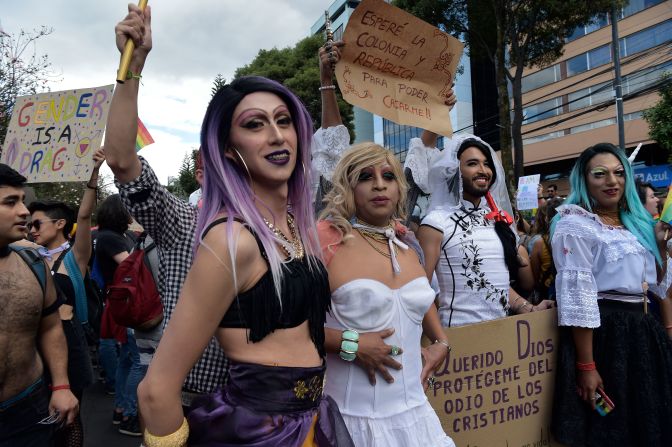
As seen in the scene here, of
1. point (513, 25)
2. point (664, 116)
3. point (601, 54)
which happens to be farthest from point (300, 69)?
point (601, 54)

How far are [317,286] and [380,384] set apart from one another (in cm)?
64

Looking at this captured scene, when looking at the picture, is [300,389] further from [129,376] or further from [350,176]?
[129,376]

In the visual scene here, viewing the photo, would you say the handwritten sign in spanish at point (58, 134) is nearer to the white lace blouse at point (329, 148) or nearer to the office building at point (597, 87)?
the white lace blouse at point (329, 148)

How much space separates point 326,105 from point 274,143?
1.41 meters

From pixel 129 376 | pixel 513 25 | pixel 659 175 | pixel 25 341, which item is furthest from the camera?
pixel 659 175

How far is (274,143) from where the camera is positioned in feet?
4.74

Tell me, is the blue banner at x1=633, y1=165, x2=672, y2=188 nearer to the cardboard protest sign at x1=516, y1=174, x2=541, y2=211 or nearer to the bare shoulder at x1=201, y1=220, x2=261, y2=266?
the cardboard protest sign at x1=516, y1=174, x2=541, y2=211

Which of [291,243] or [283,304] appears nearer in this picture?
[283,304]

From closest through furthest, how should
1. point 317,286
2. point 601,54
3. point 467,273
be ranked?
point 317,286 → point 467,273 → point 601,54

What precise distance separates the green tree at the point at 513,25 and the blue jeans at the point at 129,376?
462 inches

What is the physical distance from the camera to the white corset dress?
6.07 ft

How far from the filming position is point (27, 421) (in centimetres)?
214

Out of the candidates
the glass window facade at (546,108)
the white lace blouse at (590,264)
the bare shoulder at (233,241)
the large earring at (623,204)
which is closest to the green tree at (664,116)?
the glass window facade at (546,108)

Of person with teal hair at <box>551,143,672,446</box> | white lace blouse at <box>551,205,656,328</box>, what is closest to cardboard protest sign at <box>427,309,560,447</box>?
person with teal hair at <box>551,143,672,446</box>
